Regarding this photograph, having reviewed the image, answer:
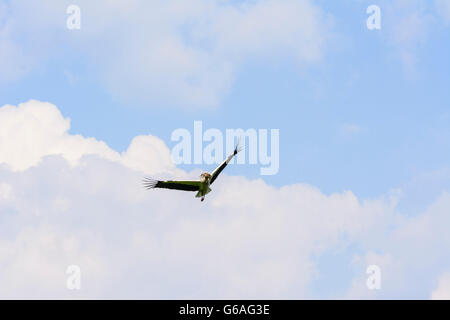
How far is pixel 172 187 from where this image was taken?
471 feet
